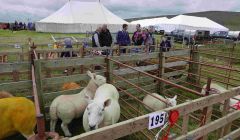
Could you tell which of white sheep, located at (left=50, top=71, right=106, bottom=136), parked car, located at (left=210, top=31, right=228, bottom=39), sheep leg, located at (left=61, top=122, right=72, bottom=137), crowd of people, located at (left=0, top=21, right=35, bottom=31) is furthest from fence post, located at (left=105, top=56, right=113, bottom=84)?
crowd of people, located at (left=0, top=21, right=35, bottom=31)

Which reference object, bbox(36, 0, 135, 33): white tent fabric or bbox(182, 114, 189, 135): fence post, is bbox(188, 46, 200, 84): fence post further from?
bbox(36, 0, 135, 33): white tent fabric

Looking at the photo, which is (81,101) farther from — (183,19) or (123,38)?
(183,19)

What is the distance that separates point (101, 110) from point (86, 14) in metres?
27.7

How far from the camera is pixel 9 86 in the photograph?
470cm

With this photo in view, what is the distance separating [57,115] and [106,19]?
2624 cm

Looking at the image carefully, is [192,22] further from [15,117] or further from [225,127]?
[15,117]

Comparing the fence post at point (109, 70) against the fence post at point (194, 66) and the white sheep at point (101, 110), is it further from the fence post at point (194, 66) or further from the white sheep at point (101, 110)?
the fence post at point (194, 66)

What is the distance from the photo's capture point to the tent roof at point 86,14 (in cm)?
2992

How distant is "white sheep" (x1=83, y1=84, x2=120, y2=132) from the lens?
12.3 ft

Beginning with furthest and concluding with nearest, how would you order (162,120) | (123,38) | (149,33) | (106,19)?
(106,19) → (149,33) → (123,38) → (162,120)

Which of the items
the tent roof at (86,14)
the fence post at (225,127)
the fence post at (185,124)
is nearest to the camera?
the fence post at (185,124)

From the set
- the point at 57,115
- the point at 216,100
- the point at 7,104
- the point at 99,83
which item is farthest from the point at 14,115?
the point at 216,100

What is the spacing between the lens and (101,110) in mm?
3885

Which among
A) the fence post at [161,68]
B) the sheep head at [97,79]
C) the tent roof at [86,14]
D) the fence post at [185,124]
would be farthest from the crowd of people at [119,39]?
the tent roof at [86,14]
